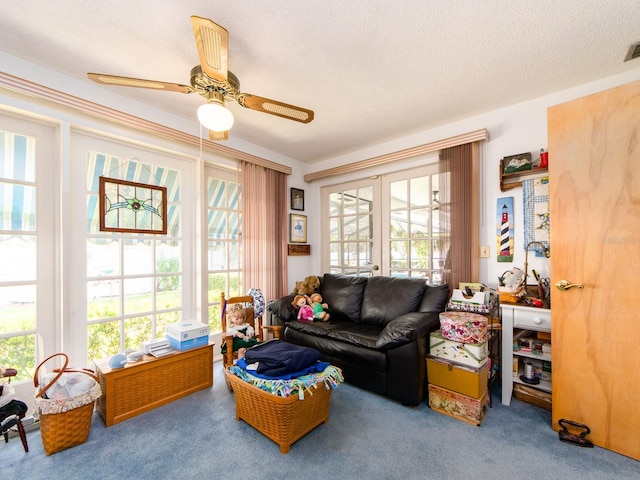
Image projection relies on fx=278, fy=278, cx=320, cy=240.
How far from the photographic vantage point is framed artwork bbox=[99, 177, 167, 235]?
7.51 feet

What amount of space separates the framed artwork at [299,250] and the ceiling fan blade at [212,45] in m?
2.45

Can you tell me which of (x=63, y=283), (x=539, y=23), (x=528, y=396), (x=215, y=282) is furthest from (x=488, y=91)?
(x=63, y=283)

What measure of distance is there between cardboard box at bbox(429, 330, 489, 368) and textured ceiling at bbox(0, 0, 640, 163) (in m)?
1.91

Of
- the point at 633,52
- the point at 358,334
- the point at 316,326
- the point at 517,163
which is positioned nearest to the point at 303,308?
the point at 316,326

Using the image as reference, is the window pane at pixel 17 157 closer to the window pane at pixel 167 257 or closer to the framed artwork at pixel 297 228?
the window pane at pixel 167 257

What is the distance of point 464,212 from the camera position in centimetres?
261

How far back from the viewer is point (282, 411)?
1578mm

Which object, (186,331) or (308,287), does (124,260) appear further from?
(308,287)

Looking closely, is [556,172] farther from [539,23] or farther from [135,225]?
[135,225]

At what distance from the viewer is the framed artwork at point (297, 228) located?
3730mm

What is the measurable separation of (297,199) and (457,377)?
9.01 feet

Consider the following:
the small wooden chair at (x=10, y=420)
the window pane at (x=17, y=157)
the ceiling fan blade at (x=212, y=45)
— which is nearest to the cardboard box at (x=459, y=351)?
the ceiling fan blade at (x=212, y=45)

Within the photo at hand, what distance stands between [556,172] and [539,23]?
856mm

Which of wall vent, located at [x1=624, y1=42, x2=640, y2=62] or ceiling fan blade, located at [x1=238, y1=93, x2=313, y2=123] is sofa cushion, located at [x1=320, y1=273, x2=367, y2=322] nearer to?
ceiling fan blade, located at [x1=238, y1=93, x2=313, y2=123]
